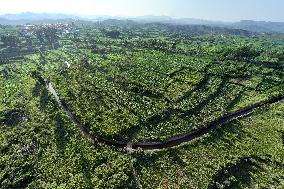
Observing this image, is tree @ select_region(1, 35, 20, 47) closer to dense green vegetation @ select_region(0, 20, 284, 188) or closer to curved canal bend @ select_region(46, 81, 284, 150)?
dense green vegetation @ select_region(0, 20, 284, 188)

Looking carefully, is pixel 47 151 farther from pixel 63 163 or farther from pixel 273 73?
pixel 273 73

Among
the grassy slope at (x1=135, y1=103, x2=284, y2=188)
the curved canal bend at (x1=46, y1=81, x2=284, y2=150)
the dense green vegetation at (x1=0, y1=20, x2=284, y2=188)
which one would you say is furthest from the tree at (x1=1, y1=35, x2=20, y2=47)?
the grassy slope at (x1=135, y1=103, x2=284, y2=188)

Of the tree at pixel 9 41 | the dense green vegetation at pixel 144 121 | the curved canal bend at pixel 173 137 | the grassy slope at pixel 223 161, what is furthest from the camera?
the tree at pixel 9 41

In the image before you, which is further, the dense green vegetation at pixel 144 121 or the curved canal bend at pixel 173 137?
the curved canal bend at pixel 173 137

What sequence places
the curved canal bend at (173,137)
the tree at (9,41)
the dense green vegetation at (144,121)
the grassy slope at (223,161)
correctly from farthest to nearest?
1. the tree at (9,41)
2. the curved canal bend at (173,137)
3. the dense green vegetation at (144,121)
4. the grassy slope at (223,161)

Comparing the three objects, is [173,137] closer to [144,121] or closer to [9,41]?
[144,121]

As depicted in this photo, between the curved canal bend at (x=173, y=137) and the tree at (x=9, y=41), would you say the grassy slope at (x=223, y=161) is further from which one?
the tree at (x=9, y=41)

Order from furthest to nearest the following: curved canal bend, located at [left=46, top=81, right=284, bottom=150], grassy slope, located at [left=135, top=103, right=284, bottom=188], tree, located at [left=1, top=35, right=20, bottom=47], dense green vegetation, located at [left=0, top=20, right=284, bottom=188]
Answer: tree, located at [left=1, top=35, right=20, bottom=47] → curved canal bend, located at [left=46, top=81, right=284, bottom=150] → dense green vegetation, located at [left=0, top=20, right=284, bottom=188] → grassy slope, located at [left=135, top=103, right=284, bottom=188]

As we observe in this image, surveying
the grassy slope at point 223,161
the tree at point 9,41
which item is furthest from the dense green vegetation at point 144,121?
the tree at point 9,41

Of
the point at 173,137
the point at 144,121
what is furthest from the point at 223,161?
the point at 144,121
